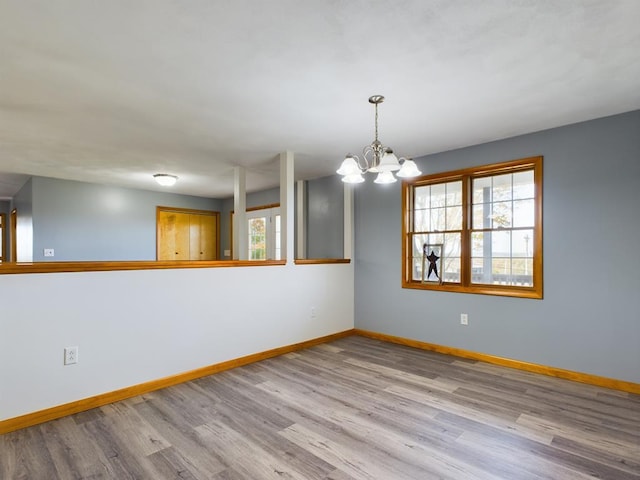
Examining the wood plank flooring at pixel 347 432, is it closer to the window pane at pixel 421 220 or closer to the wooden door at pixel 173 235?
the window pane at pixel 421 220

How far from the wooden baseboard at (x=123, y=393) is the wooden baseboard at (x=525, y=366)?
1404 mm

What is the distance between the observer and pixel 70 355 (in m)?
2.62

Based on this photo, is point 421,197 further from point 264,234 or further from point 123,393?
point 123,393

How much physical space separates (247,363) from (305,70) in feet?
9.49

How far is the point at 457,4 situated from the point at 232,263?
2884 mm

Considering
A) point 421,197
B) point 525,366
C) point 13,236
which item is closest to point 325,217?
point 421,197

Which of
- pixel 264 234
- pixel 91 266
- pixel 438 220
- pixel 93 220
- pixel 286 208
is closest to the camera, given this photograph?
pixel 91 266

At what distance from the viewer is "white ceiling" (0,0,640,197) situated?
1743mm

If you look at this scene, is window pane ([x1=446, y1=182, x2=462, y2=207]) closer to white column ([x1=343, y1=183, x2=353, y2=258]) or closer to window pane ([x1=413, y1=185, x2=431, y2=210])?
window pane ([x1=413, y1=185, x2=431, y2=210])

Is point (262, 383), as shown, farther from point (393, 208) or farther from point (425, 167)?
point (425, 167)

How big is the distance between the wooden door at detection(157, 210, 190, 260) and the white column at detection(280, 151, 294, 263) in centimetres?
382

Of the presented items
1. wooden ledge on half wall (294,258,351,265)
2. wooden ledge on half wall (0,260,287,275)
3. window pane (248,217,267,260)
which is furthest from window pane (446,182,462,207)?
window pane (248,217,267,260)

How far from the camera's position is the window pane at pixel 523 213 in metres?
3.59

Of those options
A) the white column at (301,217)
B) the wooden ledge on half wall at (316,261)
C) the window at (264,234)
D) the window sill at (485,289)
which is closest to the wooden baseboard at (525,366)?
the window sill at (485,289)
